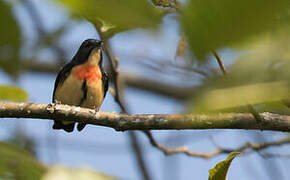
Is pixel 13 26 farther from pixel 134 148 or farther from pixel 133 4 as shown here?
pixel 134 148

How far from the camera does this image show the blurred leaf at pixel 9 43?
1569 mm

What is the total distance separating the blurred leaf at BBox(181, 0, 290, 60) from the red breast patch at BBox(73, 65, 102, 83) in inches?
170

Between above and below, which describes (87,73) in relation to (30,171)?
below

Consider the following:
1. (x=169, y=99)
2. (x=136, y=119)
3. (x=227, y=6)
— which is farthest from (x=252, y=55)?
(x=169, y=99)

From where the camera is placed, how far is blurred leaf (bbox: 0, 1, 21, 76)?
1.57 meters

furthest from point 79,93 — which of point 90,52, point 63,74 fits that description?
point 90,52

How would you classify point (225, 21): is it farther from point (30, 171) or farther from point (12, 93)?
point (12, 93)

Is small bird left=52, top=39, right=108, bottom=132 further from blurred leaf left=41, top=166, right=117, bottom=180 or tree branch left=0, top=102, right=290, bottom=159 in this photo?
blurred leaf left=41, top=166, right=117, bottom=180

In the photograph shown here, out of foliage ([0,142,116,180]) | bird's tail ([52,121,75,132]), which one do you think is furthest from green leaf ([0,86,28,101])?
bird's tail ([52,121,75,132])

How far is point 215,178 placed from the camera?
141cm

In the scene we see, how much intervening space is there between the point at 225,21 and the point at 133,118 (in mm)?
2128

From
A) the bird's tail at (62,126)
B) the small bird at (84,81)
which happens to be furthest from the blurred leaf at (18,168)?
the bird's tail at (62,126)

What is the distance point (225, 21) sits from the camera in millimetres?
440

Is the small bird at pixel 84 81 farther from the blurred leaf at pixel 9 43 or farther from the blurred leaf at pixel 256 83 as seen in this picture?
the blurred leaf at pixel 256 83
